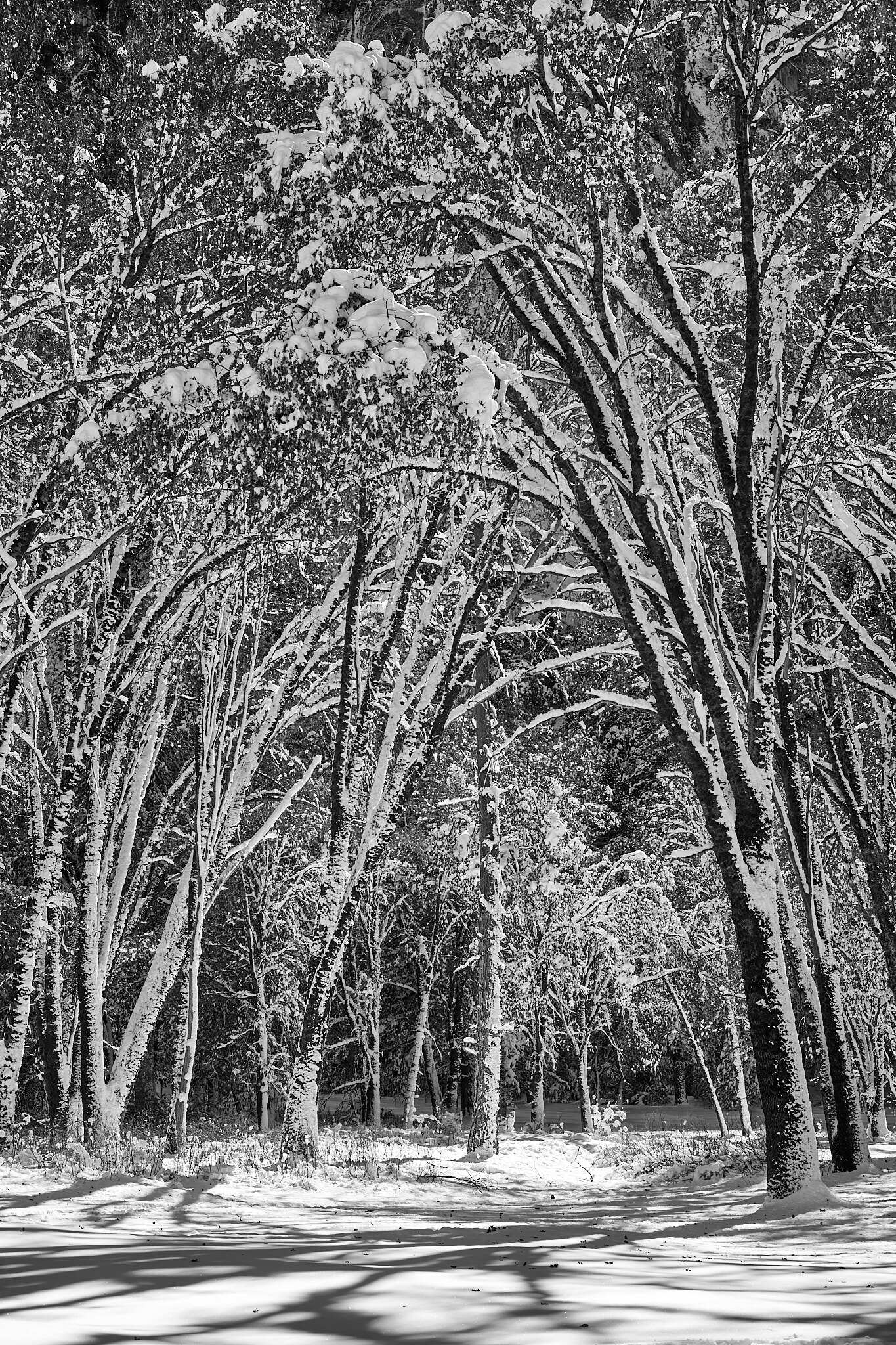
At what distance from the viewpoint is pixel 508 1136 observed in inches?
789

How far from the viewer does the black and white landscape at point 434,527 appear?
245 inches

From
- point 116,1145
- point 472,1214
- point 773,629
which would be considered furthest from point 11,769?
point 773,629

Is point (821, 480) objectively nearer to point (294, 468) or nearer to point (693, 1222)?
point (294, 468)

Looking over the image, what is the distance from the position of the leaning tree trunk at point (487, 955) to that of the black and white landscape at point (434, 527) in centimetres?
8

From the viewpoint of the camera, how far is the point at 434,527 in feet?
38.4

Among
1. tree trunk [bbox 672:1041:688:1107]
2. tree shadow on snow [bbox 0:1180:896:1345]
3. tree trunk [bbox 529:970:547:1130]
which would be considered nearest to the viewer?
tree shadow on snow [bbox 0:1180:896:1345]

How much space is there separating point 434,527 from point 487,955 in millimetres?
7511

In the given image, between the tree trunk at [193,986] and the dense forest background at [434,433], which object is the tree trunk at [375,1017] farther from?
the tree trunk at [193,986]

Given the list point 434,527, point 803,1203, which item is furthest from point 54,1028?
point 803,1203

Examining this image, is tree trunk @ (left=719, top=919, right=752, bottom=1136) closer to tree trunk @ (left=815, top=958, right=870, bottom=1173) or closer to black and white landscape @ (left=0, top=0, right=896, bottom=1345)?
black and white landscape @ (left=0, top=0, right=896, bottom=1345)

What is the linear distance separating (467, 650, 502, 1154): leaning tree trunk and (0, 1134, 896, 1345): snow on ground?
6.44 meters

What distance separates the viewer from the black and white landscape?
6.22 m

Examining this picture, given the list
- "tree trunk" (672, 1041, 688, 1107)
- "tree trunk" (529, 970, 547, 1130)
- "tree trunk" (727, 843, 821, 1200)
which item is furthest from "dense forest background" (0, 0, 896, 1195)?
"tree trunk" (672, 1041, 688, 1107)

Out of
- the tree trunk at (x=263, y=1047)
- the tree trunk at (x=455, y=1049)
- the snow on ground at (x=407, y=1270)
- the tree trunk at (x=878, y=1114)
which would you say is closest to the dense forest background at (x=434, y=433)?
the snow on ground at (x=407, y=1270)
